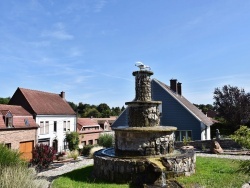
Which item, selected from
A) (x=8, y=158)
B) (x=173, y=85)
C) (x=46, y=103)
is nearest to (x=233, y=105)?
(x=173, y=85)

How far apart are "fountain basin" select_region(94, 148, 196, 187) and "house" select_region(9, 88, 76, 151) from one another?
20429 millimetres

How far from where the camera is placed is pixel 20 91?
3077 cm

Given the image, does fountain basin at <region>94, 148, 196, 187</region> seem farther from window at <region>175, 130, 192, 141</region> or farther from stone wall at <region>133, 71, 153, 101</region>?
window at <region>175, 130, 192, 141</region>

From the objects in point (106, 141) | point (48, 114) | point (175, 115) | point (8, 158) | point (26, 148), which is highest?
A: point (48, 114)

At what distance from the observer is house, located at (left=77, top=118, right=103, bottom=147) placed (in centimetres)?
3819

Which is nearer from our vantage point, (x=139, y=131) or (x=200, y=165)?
(x=139, y=131)

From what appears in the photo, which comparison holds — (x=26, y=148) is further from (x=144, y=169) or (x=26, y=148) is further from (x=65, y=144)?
(x=144, y=169)

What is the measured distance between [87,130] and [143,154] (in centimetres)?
2967

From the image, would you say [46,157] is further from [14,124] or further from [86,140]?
[86,140]

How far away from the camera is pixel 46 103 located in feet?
110

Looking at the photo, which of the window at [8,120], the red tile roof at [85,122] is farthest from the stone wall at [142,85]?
Result: the red tile roof at [85,122]

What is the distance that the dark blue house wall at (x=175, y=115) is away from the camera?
2653cm

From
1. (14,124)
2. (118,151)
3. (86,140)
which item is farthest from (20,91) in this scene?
(118,151)

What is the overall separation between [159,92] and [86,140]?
15504mm
